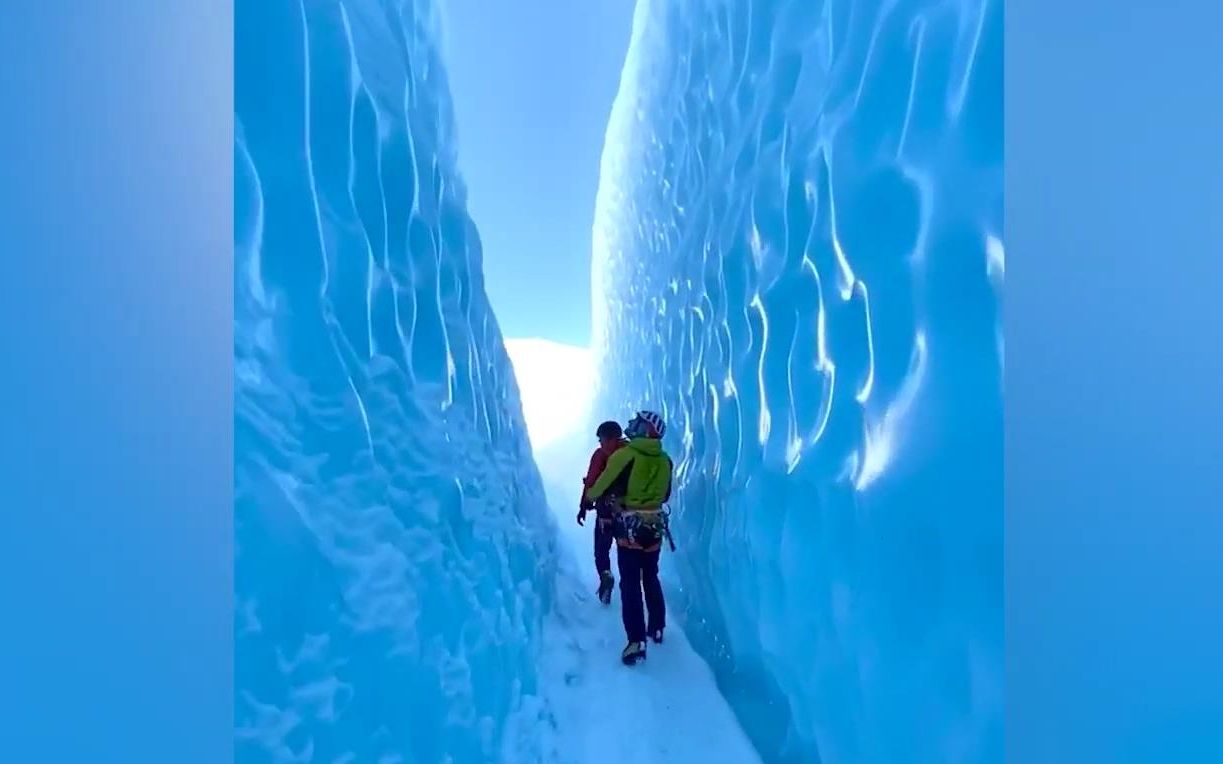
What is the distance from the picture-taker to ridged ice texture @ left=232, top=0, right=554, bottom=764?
2.07 m

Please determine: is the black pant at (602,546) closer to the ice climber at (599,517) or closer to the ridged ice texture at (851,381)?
the ice climber at (599,517)

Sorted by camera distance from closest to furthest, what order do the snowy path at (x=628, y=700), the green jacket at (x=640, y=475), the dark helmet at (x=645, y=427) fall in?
the snowy path at (x=628, y=700) → the green jacket at (x=640, y=475) → the dark helmet at (x=645, y=427)

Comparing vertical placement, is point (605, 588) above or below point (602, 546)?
below

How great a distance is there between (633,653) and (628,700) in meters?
0.28

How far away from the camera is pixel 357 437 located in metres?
2.49

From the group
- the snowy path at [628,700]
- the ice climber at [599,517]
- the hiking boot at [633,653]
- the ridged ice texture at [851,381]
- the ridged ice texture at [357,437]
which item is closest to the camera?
the ridged ice texture at [851,381]

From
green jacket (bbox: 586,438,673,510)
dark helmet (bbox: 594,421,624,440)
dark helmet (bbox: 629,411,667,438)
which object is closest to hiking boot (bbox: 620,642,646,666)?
green jacket (bbox: 586,438,673,510)

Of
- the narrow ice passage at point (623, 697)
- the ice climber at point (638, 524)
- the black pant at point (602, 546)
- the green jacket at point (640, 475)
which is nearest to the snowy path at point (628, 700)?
the narrow ice passage at point (623, 697)

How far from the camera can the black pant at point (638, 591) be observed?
3670 mm

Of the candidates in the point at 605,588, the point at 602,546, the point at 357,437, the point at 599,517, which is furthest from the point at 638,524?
the point at 357,437

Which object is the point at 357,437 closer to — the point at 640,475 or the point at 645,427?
the point at 640,475

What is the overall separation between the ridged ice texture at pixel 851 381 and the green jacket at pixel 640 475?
28 cm

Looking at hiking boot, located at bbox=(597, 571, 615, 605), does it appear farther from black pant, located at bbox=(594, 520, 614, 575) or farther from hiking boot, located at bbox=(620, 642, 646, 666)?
hiking boot, located at bbox=(620, 642, 646, 666)

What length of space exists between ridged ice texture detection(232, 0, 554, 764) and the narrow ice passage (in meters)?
0.19
